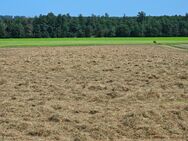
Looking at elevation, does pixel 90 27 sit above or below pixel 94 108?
below

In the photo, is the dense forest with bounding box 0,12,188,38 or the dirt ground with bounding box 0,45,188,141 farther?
the dense forest with bounding box 0,12,188,38

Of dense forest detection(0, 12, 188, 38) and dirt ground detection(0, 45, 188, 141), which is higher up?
dirt ground detection(0, 45, 188, 141)

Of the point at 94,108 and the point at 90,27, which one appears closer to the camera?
the point at 94,108

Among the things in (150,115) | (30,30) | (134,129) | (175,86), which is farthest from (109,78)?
(30,30)

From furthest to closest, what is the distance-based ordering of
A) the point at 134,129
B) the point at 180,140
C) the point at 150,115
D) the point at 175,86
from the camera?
the point at 175,86 → the point at 150,115 → the point at 134,129 → the point at 180,140

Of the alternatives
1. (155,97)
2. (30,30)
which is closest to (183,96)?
(155,97)

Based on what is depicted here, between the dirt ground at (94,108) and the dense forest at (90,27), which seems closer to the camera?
the dirt ground at (94,108)

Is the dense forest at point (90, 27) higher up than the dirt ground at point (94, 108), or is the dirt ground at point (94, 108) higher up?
Answer: the dirt ground at point (94, 108)

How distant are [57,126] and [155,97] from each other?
14.9 feet

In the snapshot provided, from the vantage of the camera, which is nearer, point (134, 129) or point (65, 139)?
point (65, 139)

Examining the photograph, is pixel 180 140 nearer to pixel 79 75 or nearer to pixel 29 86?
pixel 29 86

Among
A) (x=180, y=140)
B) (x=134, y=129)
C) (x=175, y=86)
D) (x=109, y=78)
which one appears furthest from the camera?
(x=109, y=78)

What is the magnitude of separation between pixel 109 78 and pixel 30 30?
8578 centimetres

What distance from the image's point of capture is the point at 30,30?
103m
